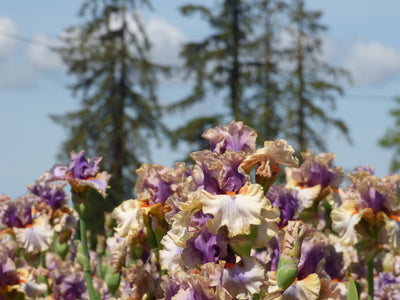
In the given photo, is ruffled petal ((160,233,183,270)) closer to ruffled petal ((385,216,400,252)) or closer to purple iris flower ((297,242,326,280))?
purple iris flower ((297,242,326,280))

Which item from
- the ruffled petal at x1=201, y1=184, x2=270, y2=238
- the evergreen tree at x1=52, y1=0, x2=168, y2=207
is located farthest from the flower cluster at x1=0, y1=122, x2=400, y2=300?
the evergreen tree at x1=52, y1=0, x2=168, y2=207

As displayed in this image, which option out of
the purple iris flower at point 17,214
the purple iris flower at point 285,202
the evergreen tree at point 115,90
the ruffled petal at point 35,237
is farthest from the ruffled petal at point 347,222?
the evergreen tree at point 115,90

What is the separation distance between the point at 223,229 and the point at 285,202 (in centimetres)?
125

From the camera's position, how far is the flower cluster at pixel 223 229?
1969 millimetres

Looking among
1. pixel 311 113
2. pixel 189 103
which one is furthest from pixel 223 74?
pixel 311 113

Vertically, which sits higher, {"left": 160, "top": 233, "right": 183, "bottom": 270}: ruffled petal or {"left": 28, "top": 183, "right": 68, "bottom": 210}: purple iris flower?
{"left": 160, "top": 233, "right": 183, "bottom": 270}: ruffled petal

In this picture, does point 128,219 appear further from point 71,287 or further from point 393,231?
point 393,231

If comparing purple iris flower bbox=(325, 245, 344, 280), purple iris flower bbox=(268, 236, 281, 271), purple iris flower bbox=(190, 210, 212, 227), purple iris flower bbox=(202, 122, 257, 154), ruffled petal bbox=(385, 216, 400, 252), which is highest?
purple iris flower bbox=(202, 122, 257, 154)

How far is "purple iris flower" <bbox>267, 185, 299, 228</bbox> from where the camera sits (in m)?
3.12

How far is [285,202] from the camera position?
3.15 m

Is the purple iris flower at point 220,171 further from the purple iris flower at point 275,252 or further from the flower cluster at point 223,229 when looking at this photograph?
the purple iris flower at point 275,252

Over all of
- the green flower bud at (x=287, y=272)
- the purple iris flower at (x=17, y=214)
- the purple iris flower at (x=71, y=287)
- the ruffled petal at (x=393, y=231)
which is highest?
the green flower bud at (x=287, y=272)

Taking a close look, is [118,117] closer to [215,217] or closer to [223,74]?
[223,74]

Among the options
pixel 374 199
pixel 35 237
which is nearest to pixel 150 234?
pixel 374 199
